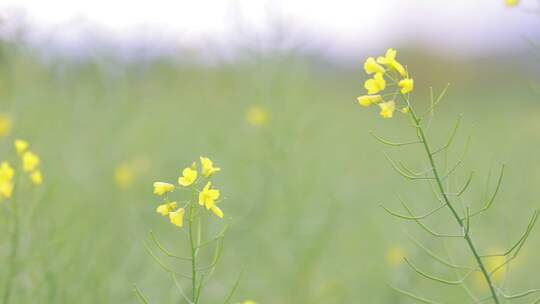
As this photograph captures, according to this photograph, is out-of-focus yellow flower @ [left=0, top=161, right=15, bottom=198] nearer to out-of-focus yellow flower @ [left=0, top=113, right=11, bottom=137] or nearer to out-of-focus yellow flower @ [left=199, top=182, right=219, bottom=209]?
out-of-focus yellow flower @ [left=199, top=182, right=219, bottom=209]

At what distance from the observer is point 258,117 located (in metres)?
3.45

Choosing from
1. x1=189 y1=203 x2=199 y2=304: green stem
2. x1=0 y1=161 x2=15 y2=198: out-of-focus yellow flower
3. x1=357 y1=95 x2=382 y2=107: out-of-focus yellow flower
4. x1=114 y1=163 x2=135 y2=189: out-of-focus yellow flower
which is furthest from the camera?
x1=114 y1=163 x2=135 y2=189: out-of-focus yellow flower

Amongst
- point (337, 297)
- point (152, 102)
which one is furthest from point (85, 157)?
point (337, 297)

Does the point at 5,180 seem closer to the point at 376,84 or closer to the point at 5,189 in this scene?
the point at 5,189

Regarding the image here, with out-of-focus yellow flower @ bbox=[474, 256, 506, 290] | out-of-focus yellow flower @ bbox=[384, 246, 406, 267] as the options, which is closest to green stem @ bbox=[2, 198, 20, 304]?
out-of-focus yellow flower @ bbox=[384, 246, 406, 267]

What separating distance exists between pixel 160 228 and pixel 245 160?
0.83m

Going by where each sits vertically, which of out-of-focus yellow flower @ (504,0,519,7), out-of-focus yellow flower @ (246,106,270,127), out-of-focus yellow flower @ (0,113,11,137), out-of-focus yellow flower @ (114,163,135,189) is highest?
out-of-focus yellow flower @ (114,163,135,189)

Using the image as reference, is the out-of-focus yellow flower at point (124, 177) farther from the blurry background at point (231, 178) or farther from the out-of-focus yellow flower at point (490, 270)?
the out-of-focus yellow flower at point (490, 270)

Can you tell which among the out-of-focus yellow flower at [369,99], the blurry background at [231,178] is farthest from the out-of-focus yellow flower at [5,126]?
the out-of-focus yellow flower at [369,99]

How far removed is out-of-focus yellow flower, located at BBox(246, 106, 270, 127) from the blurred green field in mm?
33

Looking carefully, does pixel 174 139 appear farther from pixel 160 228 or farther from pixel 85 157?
pixel 160 228

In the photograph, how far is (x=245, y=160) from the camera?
3439 mm

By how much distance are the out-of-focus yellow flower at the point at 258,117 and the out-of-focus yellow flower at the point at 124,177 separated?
35.1 inches

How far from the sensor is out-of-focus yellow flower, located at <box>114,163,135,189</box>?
409cm
